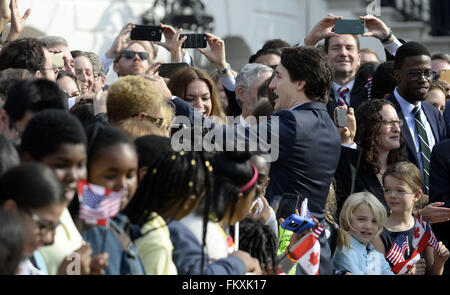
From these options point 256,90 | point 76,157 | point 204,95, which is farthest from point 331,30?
point 76,157

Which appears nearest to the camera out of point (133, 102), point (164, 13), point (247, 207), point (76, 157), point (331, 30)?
point (76, 157)

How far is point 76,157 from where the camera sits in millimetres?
3344

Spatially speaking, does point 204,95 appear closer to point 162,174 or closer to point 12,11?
point 12,11

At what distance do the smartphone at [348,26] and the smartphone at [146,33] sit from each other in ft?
4.08

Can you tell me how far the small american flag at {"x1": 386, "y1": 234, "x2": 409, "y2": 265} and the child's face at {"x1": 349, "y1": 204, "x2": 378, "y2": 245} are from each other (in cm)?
15

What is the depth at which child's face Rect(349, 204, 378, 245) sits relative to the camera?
5.55 meters

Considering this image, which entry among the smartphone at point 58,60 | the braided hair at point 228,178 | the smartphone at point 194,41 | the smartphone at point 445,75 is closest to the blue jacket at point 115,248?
the braided hair at point 228,178

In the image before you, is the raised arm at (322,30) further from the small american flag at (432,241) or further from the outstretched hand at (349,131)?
the small american flag at (432,241)

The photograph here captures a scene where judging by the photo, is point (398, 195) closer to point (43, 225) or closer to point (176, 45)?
point (176, 45)

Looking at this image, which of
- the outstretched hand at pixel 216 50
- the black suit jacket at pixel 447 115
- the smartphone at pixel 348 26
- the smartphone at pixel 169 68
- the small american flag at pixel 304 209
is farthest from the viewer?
the black suit jacket at pixel 447 115

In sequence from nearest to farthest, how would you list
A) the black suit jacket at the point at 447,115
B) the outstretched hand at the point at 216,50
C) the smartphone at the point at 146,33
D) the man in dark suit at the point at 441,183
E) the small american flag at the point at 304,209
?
the small american flag at the point at 304,209
the man in dark suit at the point at 441,183
the outstretched hand at the point at 216,50
the smartphone at the point at 146,33
the black suit jacket at the point at 447,115

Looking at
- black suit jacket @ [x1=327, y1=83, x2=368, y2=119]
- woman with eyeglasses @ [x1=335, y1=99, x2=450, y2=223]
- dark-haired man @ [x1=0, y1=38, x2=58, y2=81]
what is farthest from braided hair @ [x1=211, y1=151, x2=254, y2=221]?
black suit jacket @ [x1=327, y1=83, x2=368, y2=119]

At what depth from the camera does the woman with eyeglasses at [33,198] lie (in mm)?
2977

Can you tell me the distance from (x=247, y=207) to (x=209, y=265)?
1.34ft
